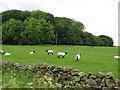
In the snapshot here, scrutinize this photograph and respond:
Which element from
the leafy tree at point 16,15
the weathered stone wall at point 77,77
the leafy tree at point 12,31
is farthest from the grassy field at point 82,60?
the leafy tree at point 16,15

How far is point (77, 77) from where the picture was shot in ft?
43.1

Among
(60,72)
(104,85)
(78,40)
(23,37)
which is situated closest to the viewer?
(104,85)

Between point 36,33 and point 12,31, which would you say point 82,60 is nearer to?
point 36,33

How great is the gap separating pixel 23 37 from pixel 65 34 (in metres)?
18.4

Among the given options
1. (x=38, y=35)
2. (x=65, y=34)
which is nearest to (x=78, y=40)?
(x=65, y=34)

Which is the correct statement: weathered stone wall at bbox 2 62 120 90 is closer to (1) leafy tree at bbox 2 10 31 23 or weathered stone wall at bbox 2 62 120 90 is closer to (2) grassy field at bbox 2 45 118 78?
(2) grassy field at bbox 2 45 118 78

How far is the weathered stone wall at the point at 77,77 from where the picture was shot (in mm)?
11578

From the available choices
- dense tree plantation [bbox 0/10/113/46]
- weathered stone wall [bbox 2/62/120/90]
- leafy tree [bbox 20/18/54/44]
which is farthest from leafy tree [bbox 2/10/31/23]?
weathered stone wall [bbox 2/62/120/90]

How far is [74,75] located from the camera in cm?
1357

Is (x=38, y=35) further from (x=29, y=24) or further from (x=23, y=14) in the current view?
(x=23, y=14)

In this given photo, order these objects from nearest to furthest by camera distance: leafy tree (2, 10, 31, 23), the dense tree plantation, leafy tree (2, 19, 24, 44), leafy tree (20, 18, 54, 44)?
leafy tree (20, 18, 54, 44), the dense tree plantation, leafy tree (2, 19, 24, 44), leafy tree (2, 10, 31, 23)

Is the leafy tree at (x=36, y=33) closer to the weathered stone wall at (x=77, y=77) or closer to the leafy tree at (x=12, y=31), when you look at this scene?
the leafy tree at (x=12, y=31)

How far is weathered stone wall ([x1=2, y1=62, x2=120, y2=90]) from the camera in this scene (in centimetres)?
1158

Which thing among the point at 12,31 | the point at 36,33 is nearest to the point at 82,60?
the point at 36,33
